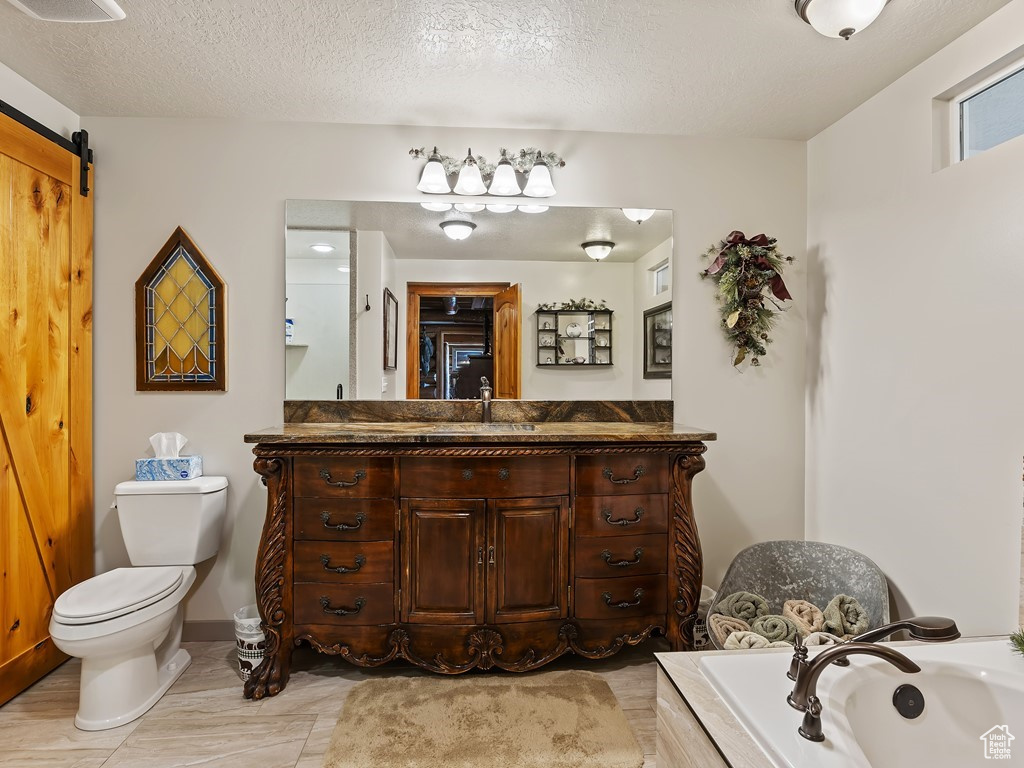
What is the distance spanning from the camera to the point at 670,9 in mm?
1780

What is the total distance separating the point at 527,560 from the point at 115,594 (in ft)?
4.83

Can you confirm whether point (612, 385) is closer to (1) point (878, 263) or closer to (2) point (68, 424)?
(1) point (878, 263)

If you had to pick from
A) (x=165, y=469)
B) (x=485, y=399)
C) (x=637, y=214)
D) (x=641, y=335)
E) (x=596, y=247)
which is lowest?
(x=165, y=469)

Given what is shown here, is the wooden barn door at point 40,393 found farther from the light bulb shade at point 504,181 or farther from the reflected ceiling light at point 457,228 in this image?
the light bulb shade at point 504,181

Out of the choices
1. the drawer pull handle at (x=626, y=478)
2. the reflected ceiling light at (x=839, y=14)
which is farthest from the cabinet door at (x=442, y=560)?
the reflected ceiling light at (x=839, y=14)

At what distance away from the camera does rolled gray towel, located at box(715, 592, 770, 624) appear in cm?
213

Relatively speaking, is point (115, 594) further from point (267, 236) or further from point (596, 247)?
point (596, 247)

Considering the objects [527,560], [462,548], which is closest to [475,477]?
[462,548]

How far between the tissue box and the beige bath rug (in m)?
1.18

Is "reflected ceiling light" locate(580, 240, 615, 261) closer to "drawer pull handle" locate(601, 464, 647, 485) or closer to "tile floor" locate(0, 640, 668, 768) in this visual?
"drawer pull handle" locate(601, 464, 647, 485)

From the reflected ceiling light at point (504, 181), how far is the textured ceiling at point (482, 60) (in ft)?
0.62

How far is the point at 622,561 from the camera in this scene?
7.11 ft

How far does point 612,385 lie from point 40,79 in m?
2.72

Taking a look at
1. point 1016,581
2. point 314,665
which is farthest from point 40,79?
point 1016,581
